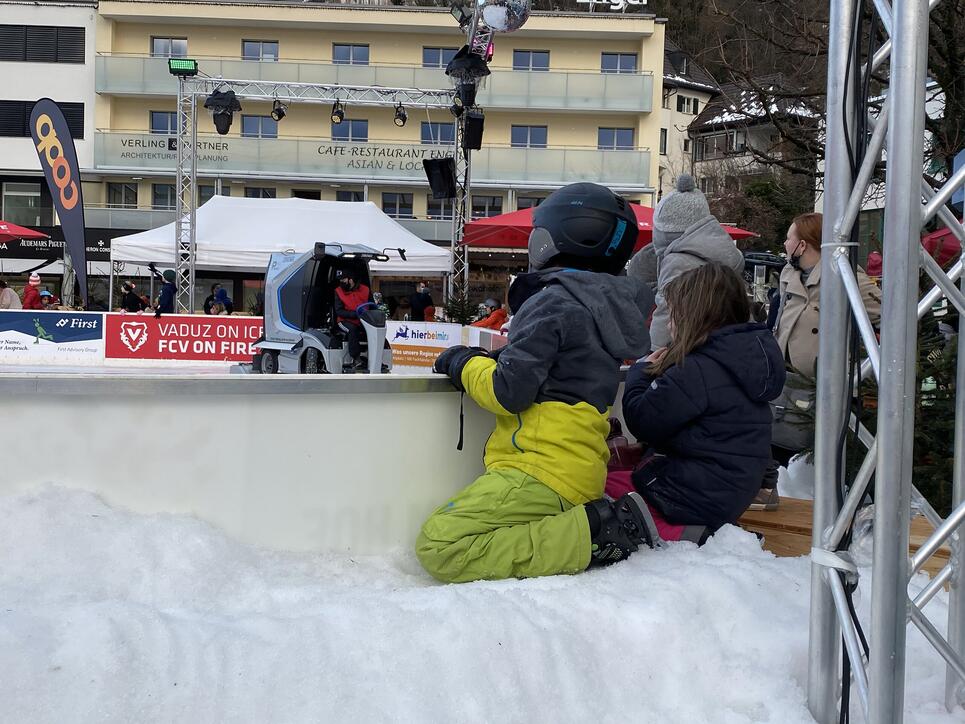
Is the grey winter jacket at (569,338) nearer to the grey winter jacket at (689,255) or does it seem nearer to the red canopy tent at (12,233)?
the grey winter jacket at (689,255)

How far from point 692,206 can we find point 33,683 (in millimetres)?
3168

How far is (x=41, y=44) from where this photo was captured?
34.6m

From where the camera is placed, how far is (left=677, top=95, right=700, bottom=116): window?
175ft

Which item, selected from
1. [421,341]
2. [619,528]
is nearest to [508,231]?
[421,341]

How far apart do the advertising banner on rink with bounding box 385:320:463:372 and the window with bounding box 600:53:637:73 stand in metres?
24.3

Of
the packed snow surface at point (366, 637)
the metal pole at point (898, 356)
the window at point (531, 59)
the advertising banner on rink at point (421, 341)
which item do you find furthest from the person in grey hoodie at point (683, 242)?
the window at point (531, 59)

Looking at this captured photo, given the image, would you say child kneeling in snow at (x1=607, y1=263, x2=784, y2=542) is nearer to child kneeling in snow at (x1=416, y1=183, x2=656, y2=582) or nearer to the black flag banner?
child kneeling in snow at (x1=416, y1=183, x2=656, y2=582)

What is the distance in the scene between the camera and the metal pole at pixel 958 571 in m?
2.23

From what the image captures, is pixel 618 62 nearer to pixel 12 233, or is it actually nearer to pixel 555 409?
pixel 12 233

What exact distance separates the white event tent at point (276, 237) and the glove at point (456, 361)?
14.3 meters

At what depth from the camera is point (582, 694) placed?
2.25m

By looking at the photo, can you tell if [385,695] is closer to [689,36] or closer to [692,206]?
[692,206]

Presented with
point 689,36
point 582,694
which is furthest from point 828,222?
point 689,36

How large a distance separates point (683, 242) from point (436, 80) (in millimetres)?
31416
